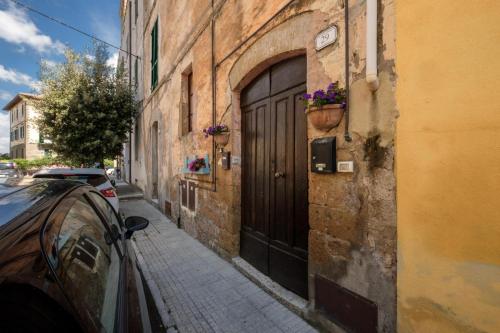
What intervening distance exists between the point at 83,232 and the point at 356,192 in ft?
6.51

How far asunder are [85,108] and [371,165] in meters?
12.2

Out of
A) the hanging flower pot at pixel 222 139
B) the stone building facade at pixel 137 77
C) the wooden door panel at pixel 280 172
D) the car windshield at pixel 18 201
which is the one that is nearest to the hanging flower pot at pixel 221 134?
the hanging flower pot at pixel 222 139

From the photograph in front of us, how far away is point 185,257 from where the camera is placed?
4.44 m

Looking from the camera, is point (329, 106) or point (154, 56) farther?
point (154, 56)

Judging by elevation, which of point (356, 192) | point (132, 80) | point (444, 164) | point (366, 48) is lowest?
point (356, 192)

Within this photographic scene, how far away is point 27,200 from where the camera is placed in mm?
1160

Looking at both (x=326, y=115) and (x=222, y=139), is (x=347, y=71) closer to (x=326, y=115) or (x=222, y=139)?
(x=326, y=115)

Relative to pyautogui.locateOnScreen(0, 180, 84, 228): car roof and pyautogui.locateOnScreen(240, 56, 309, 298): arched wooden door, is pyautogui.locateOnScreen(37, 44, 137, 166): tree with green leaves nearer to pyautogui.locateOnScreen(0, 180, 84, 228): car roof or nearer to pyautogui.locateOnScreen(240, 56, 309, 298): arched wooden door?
pyautogui.locateOnScreen(240, 56, 309, 298): arched wooden door

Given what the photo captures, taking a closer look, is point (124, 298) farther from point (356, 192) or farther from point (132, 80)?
point (132, 80)

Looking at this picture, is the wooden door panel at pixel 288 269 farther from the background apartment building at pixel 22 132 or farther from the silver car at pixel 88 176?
the background apartment building at pixel 22 132

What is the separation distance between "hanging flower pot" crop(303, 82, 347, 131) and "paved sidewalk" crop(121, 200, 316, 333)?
6.64 ft

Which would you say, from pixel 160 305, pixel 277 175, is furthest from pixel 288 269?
pixel 160 305

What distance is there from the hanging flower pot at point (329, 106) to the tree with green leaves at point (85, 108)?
1102cm

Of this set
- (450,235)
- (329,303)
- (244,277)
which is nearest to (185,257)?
(244,277)
